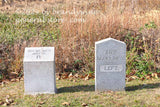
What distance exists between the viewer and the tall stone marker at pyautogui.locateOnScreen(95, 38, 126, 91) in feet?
16.8

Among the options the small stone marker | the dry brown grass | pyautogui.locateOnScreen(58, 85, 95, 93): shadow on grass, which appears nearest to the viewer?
the small stone marker

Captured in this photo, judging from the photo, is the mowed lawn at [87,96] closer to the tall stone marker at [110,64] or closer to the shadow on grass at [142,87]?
the shadow on grass at [142,87]

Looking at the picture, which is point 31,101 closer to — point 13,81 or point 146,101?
point 13,81

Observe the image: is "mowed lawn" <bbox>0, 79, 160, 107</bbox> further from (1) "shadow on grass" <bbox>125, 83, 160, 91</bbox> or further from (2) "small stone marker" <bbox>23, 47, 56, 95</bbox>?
(2) "small stone marker" <bbox>23, 47, 56, 95</bbox>

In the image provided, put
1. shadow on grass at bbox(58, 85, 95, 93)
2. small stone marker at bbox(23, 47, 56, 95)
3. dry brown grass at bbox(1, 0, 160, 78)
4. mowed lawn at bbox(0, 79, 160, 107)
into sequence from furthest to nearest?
dry brown grass at bbox(1, 0, 160, 78) < shadow on grass at bbox(58, 85, 95, 93) < small stone marker at bbox(23, 47, 56, 95) < mowed lawn at bbox(0, 79, 160, 107)

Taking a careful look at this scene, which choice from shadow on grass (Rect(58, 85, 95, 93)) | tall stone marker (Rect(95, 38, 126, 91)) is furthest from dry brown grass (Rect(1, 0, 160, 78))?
tall stone marker (Rect(95, 38, 126, 91))

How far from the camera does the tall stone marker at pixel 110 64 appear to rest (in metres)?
5.11

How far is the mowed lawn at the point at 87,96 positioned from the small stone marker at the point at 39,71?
0.53ft

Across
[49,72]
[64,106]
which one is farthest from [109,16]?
[64,106]

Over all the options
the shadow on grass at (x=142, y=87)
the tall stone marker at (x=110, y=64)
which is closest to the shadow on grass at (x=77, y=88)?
the tall stone marker at (x=110, y=64)

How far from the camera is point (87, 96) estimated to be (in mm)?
5141

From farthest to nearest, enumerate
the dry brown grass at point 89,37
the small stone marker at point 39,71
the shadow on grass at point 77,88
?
the dry brown grass at point 89,37, the shadow on grass at point 77,88, the small stone marker at point 39,71

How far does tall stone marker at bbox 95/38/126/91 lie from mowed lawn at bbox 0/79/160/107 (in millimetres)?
164

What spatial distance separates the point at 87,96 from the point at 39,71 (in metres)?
1.09
